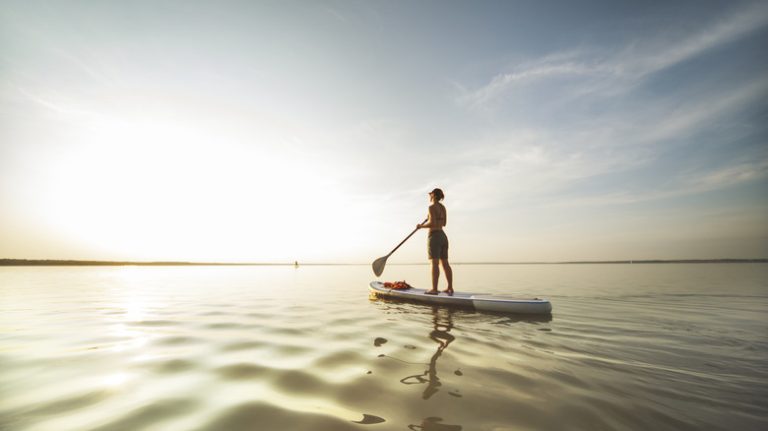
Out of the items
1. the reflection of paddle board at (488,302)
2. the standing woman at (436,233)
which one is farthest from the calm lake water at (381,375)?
the standing woman at (436,233)

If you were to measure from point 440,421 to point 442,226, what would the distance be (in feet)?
23.8

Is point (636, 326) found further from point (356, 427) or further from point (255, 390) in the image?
point (255, 390)

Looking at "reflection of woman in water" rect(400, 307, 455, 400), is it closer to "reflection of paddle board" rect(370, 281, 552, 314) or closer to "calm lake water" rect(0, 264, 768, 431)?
"calm lake water" rect(0, 264, 768, 431)

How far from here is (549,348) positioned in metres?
4.50

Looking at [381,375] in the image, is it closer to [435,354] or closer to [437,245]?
[435,354]

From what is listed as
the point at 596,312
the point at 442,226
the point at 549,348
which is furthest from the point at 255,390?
the point at 596,312

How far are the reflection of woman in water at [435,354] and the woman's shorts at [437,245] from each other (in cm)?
190

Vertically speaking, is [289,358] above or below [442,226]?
below

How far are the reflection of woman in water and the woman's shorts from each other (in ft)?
6.23

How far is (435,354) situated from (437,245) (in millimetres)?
5216

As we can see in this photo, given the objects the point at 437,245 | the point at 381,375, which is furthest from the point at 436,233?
the point at 381,375

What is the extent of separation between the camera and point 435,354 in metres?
4.13

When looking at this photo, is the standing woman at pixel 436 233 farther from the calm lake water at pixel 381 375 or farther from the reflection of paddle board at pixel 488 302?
the calm lake water at pixel 381 375

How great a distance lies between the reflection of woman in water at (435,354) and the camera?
296cm
